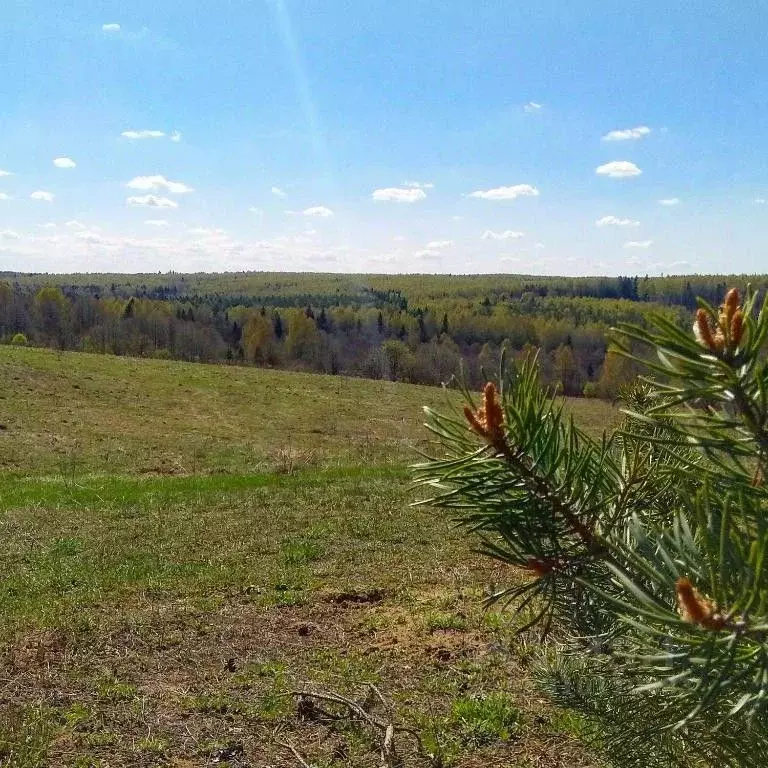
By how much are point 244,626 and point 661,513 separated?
4.94 meters

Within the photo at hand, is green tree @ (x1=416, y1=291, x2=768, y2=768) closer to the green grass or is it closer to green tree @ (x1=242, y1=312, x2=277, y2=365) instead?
the green grass

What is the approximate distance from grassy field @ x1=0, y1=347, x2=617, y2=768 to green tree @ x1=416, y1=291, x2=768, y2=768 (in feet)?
0.57

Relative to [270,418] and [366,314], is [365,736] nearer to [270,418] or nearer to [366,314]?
[270,418]

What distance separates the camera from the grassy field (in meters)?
3.83

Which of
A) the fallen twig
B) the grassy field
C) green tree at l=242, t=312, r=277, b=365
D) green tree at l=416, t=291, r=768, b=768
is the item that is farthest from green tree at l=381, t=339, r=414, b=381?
green tree at l=416, t=291, r=768, b=768

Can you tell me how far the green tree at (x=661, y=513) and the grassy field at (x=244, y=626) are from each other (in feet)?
0.57

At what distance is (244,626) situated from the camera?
551 centimetres

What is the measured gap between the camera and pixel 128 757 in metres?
3.66

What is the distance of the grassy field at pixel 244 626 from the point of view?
12.6ft

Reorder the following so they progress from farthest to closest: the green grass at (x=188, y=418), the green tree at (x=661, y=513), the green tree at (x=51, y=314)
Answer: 1. the green tree at (x=51, y=314)
2. the green grass at (x=188, y=418)
3. the green tree at (x=661, y=513)

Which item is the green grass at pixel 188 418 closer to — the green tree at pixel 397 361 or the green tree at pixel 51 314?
the green tree at pixel 397 361

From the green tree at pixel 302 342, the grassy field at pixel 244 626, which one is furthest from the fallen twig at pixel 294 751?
the green tree at pixel 302 342

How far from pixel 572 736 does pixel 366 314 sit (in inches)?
3110

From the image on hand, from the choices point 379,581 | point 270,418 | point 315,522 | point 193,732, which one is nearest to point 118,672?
point 193,732
